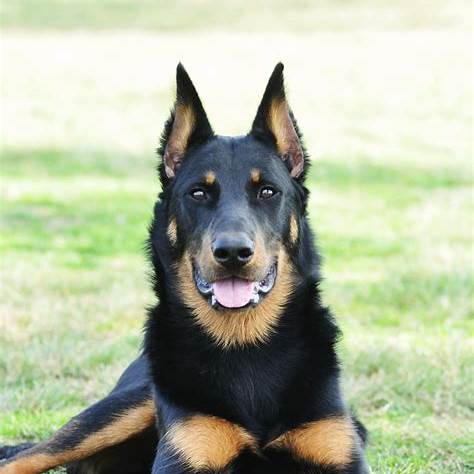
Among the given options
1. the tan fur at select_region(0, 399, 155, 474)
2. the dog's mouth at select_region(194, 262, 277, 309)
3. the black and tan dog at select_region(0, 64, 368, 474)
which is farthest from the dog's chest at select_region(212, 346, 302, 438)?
the tan fur at select_region(0, 399, 155, 474)

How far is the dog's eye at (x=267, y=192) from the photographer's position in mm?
5137

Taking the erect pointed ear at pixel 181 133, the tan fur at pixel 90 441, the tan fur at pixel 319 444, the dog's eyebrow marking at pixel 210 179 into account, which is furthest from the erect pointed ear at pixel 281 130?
the tan fur at pixel 90 441

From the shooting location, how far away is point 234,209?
16.3 feet

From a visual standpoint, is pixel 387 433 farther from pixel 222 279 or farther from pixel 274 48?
pixel 274 48

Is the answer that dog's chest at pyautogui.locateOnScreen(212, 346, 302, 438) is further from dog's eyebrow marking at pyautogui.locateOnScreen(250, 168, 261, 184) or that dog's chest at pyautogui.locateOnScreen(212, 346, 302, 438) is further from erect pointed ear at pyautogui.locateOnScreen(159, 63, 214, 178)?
erect pointed ear at pyautogui.locateOnScreen(159, 63, 214, 178)

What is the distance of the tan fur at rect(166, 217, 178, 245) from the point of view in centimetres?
521

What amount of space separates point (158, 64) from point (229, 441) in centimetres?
2152

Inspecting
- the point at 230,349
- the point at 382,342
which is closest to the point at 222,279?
the point at 230,349

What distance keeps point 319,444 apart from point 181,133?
161cm

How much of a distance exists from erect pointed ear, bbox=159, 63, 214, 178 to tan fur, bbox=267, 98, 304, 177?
0.31 m

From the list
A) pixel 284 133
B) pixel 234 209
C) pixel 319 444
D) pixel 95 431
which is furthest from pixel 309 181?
pixel 319 444

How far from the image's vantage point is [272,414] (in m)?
5.06

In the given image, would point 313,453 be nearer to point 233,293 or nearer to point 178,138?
point 233,293

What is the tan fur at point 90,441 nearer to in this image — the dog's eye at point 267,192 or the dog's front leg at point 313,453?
the dog's front leg at point 313,453
